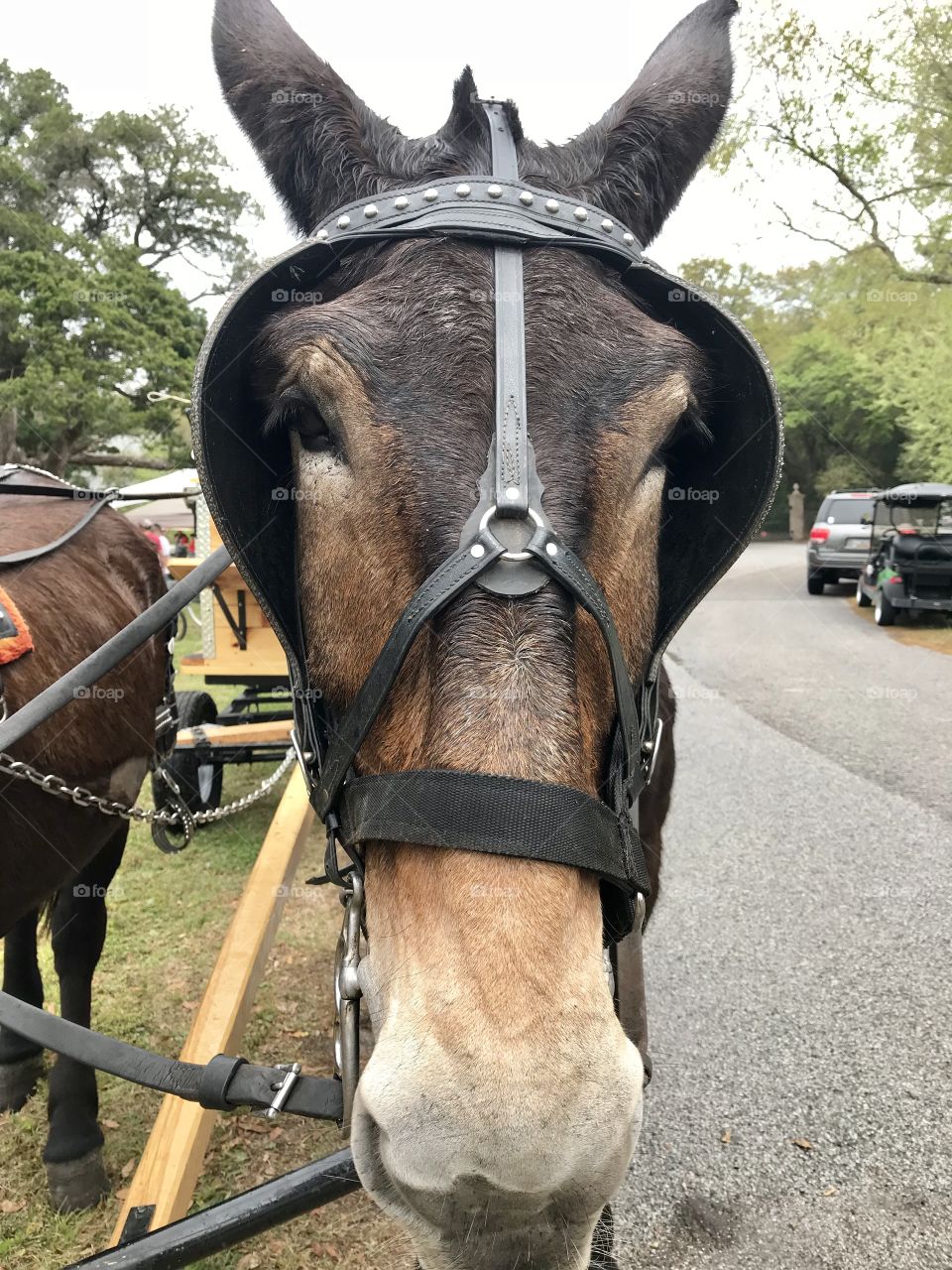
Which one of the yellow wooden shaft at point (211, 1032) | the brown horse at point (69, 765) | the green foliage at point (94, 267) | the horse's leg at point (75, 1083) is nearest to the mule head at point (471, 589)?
the brown horse at point (69, 765)

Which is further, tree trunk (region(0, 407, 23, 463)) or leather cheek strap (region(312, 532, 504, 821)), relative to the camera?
tree trunk (region(0, 407, 23, 463))

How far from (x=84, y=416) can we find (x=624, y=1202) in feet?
62.1

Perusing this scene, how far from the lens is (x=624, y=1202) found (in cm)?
274

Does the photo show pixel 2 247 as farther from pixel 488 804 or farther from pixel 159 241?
pixel 488 804

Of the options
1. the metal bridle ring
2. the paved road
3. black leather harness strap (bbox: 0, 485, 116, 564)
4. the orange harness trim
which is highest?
the metal bridle ring

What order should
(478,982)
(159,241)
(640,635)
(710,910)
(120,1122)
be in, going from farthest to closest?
1. (159,241)
2. (710,910)
3. (120,1122)
4. (640,635)
5. (478,982)

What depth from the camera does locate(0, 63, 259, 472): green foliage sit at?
1756 centimetres

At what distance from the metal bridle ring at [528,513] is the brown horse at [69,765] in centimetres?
169

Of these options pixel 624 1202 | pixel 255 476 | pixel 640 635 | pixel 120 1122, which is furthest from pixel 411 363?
pixel 120 1122

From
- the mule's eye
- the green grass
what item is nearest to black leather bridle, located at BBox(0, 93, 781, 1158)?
the mule's eye

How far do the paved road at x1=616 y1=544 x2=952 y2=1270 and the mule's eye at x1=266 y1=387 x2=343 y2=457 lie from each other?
2.62 meters

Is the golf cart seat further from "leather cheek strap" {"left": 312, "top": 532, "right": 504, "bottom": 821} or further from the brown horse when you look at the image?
"leather cheek strap" {"left": 312, "top": 532, "right": 504, "bottom": 821}

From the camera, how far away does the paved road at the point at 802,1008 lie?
265cm

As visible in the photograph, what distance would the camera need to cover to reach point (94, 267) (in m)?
19.4
